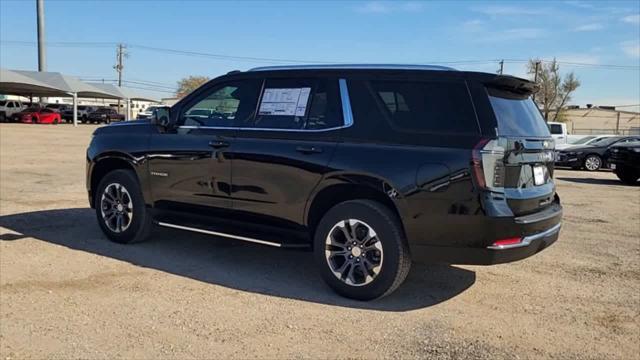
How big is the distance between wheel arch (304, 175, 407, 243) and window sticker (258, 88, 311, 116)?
775 millimetres

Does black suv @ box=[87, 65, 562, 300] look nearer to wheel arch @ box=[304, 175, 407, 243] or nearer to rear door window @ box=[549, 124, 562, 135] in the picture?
wheel arch @ box=[304, 175, 407, 243]

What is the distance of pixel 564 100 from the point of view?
7381cm

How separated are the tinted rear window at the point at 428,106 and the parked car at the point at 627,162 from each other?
13037 millimetres

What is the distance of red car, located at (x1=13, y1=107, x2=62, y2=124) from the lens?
173 ft

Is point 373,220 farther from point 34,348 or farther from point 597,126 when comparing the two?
point 597,126

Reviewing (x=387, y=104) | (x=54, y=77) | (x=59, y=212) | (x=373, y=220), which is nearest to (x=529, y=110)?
(x=387, y=104)

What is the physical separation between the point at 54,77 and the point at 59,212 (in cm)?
4741

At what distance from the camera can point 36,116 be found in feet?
174

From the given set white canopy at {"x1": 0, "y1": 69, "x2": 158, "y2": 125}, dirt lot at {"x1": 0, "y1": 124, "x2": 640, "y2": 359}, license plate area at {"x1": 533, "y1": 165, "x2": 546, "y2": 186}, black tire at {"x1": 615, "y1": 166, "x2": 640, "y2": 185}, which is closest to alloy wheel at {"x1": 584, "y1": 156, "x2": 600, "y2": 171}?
black tire at {"x1": 615, "y1": 166, "x2": 640, "y2": 185}

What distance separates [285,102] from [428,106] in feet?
4.65

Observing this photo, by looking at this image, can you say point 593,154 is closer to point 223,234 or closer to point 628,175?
point 628,175

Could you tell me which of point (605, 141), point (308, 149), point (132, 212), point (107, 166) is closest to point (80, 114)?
point (605, 141)

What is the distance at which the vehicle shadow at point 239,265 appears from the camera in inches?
199

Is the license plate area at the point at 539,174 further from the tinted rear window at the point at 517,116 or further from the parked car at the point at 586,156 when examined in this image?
the parked car at the point at 586,156
